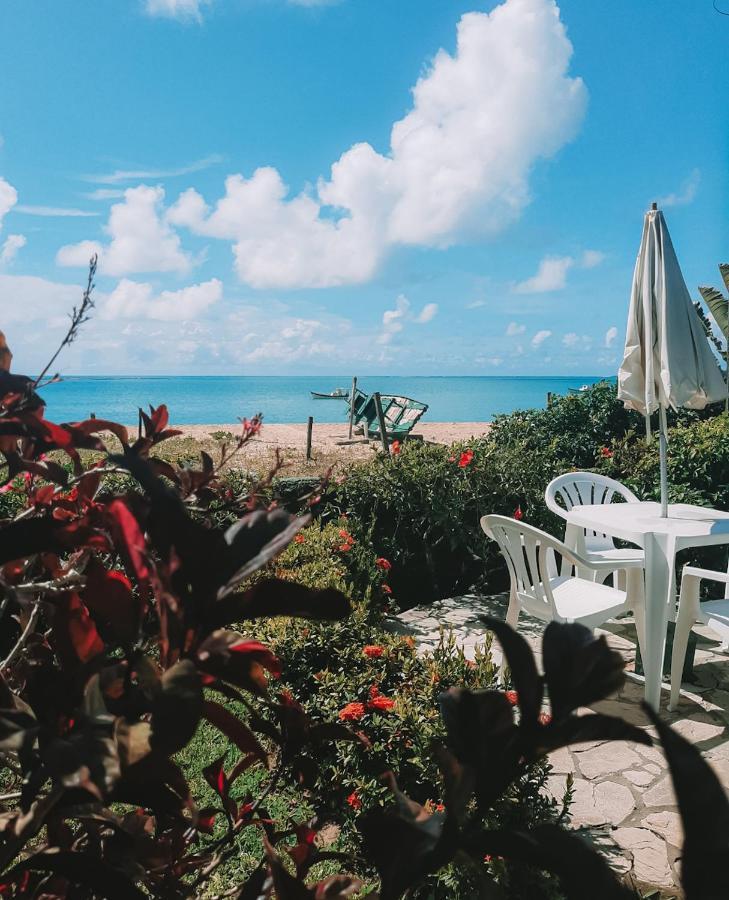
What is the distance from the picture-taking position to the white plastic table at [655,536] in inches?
144

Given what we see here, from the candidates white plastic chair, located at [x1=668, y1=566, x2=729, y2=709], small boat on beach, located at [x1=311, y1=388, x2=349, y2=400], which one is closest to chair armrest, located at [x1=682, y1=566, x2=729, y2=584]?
white plastic chair, located at [x1=668, y1=566, x2=729, y2=709]

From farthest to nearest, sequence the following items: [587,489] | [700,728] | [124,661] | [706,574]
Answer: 1. [587,489]
2. [706,574]
3. [700,728]
4. [124,661]

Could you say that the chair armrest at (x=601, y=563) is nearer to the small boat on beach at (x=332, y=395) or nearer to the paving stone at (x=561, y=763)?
the paving stone at (x=561, y=763)

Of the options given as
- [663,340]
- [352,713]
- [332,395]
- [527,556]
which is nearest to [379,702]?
[352,713]

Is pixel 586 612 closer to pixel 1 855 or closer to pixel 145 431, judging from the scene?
pixel 145 431

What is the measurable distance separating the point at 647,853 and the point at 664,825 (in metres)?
0.24

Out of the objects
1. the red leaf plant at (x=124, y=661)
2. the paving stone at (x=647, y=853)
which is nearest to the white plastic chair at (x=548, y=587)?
the paving stone at (x=647, y=853)

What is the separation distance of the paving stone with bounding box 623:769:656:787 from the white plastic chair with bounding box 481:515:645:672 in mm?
808

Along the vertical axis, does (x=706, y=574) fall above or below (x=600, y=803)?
above

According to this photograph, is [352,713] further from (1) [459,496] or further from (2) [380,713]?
(1) [459,496]

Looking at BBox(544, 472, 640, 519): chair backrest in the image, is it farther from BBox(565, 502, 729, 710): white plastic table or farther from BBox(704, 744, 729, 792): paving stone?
BBox(704, 744, 729, 792): paving stone

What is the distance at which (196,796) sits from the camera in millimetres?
2732

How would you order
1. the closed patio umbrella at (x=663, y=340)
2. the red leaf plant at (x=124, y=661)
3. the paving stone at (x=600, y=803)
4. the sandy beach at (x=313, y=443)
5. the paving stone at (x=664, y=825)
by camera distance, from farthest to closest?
the sandy beach at (x=313, y=443)
the closed patio umbrella at (x=663, y=340)
the paving stone at (x=600, y=803)
the paving stone at (x=664, y=825)
the red leaf plant at (x=124, y=661)

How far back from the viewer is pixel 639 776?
9.95ft
